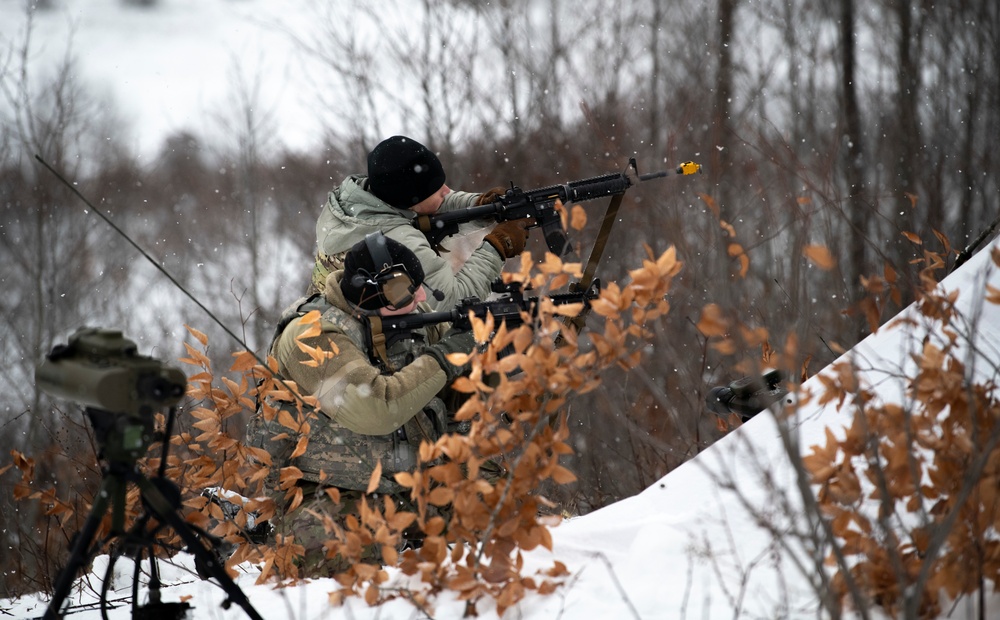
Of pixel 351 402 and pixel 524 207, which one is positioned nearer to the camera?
pixel 351 402

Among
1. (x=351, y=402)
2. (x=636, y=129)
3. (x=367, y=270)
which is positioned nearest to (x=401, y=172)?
(x=367, y=270)

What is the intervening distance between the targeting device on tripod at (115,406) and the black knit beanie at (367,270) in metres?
1.23

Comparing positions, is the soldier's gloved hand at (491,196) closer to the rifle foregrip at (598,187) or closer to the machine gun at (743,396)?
the rifle foregrip at (598,187)

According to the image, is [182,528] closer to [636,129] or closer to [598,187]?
[598,187]

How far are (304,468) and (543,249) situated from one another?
5.22 m

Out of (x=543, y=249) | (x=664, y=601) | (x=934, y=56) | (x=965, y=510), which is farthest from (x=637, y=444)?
(x=934, y=56)

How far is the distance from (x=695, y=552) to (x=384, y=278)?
1.43 m

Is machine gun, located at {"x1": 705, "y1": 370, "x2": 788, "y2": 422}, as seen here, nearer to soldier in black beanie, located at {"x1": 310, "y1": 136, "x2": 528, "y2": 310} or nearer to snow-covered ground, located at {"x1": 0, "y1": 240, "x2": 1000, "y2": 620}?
snow-covered ground, located at {"x1": 0, "y1": 240, "x2": 1000, "y2": 620}

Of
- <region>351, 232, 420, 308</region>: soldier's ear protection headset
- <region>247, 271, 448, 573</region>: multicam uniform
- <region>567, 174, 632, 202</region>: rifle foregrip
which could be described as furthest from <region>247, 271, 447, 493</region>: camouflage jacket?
<region>567, 174, 632, 202</region>: rifle foregrip

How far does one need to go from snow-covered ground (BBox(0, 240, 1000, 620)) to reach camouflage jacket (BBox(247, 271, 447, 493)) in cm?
57

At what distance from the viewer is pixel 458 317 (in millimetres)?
3217

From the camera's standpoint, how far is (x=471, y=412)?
7.91 ft

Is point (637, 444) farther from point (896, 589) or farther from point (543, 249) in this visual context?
point (896, 589)

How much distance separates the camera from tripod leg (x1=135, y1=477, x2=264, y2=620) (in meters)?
1.99
